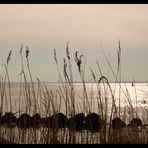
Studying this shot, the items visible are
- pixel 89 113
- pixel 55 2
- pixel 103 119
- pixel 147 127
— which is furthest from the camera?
pixel 147 127

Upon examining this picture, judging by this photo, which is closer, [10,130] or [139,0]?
[139,0]

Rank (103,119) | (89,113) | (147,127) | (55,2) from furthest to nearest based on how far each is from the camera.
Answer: (147,127)
(89,113)
(103,119)
(55,2)

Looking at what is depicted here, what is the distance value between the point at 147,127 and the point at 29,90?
3.10 ft

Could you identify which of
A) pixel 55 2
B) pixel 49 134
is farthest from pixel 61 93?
pixel 55 2

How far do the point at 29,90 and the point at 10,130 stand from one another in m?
0.35

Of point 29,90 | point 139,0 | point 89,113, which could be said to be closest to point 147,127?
point 89,113

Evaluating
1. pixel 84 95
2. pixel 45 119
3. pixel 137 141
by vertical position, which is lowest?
pixel 137 141

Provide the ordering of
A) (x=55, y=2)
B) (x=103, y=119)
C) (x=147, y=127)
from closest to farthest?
(x=55, y=2), (x=103, y=119), (x=147, y=127)

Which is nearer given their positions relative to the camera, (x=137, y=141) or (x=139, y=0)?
(x=139, y=0)

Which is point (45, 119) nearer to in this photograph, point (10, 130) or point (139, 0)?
point (10, 130)

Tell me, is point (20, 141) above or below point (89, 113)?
below

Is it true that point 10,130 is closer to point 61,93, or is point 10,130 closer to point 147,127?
point 61,93

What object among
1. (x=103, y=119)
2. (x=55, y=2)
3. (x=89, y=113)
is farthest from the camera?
(x=89, y=113)

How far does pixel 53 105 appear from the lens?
2264 millimetres
